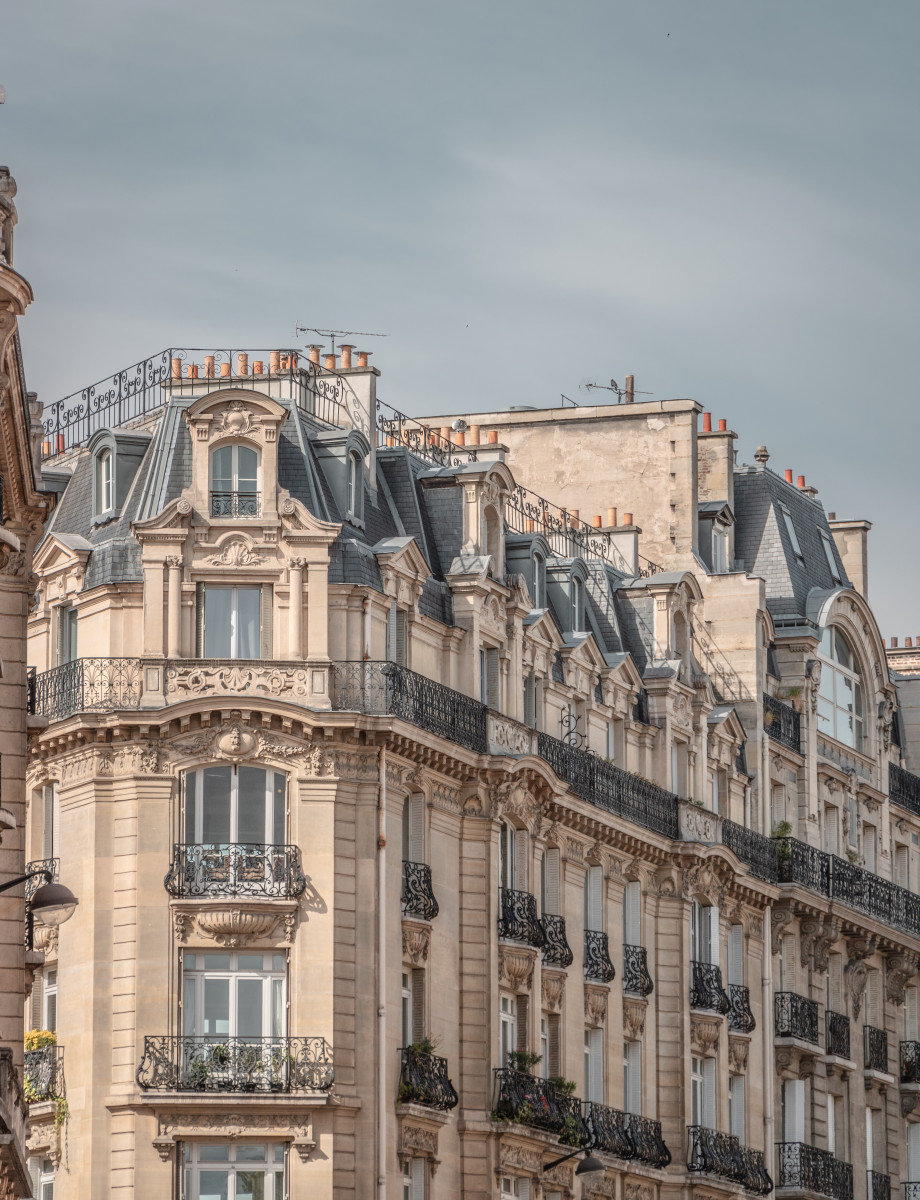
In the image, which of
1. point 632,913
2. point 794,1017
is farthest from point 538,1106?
point 794,1017

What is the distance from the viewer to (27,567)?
135 feet

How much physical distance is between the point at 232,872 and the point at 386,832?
2569 millimetres

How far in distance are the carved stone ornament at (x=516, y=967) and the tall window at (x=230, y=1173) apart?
624 centimetres

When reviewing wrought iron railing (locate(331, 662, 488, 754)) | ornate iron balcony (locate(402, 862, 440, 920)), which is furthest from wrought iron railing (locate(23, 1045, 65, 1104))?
wrought iron railing (locate(331, 662, 488, 754))

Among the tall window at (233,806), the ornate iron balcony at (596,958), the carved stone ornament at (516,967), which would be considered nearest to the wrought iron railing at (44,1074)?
the tall window at (233,806)

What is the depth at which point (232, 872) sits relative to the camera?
166ft

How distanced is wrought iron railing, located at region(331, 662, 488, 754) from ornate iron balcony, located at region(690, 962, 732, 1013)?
9.09 meters

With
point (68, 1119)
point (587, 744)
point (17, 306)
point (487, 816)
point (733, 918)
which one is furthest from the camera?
point (733, 918)

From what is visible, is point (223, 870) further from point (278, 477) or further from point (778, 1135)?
point (778, 1135)

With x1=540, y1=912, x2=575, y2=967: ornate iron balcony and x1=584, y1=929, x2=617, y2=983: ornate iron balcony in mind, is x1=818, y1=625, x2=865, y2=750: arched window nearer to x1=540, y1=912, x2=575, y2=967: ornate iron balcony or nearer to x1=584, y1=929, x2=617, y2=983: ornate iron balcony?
x1=584, y1=929, x2=617, y2=983: ornate iron balcony

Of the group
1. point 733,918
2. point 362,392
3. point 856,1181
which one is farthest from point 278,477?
point 856,1181

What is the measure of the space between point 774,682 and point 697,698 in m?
4.89

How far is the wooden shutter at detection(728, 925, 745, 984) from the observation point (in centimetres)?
6406

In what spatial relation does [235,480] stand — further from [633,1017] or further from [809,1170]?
[809,1170]
